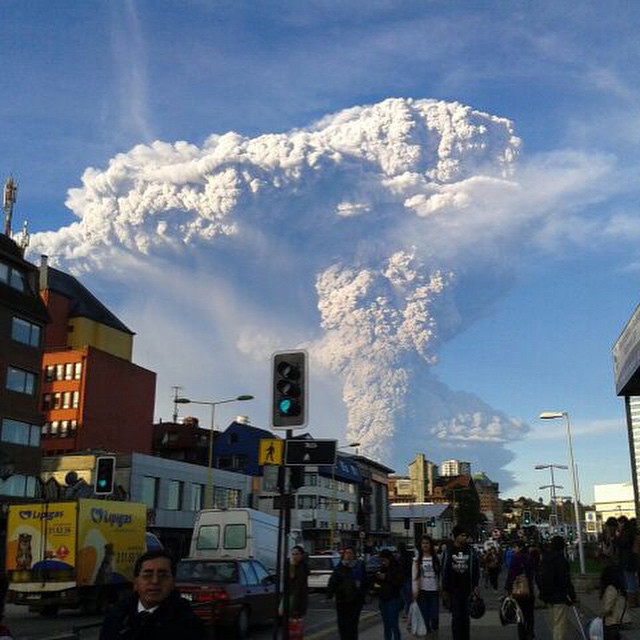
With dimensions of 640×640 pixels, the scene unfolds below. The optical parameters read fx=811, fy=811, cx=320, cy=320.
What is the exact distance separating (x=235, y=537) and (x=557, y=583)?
49.1 ft

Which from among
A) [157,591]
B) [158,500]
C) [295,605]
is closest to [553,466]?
[158,500]

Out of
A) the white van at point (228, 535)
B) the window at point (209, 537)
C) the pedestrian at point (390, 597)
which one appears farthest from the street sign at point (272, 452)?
the window at point (209, 537)

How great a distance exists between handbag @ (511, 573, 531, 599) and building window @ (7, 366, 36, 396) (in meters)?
40.4

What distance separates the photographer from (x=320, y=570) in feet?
113

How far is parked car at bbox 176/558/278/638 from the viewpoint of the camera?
14.7 metres

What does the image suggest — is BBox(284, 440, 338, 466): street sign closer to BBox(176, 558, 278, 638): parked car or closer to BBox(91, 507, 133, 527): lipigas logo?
BBox(176, 558, 278, 638): parked car

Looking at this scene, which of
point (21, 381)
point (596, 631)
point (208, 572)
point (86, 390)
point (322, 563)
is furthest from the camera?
point (86, 390)

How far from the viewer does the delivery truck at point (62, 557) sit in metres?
19.8

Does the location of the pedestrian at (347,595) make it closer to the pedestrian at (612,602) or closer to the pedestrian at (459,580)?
the pedestrian at (459,580)

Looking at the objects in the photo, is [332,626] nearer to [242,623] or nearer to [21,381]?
[242,623]

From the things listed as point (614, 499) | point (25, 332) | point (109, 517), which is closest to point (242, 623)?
point (109, 517)

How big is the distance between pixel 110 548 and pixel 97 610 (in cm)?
168

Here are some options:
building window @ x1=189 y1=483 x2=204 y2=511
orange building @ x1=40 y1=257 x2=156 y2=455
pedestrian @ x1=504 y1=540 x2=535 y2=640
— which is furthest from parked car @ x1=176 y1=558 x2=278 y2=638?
orange building @ x1=40 y1=257 x2=156 y2=455

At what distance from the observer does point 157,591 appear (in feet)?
12.9
